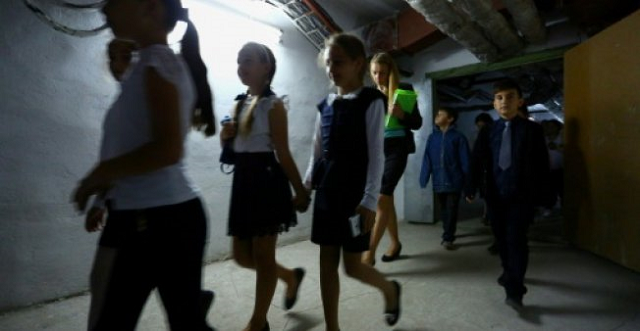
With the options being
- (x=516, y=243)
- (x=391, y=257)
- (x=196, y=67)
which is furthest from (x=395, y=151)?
(x=196, y=67)

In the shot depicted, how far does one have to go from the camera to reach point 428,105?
4.35 metres

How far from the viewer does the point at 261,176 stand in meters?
1.54

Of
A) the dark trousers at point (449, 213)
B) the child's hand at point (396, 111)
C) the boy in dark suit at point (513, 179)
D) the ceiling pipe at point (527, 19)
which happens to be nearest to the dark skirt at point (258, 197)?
the child's hand at point (396, 111)

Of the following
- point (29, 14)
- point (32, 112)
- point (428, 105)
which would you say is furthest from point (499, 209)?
point (29, 14)

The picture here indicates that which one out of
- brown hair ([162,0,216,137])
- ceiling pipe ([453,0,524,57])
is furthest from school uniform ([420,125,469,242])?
brown hair ([162,0,216,137])

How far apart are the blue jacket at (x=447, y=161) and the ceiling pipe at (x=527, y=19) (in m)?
1.10

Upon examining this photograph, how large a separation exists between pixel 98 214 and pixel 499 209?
205 centimetres

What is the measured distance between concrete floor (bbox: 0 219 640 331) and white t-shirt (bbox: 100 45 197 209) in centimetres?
126

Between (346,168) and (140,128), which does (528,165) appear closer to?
(346,168)

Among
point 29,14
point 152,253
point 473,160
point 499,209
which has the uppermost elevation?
point 29,14

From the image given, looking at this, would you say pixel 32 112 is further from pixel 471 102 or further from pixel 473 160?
pixel 471 102

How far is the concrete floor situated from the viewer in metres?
1.82

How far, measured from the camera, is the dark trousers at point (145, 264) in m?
0.80

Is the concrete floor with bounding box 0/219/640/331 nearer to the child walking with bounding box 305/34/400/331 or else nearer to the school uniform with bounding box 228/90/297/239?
the child walking with bounding box 305/34/400/331
